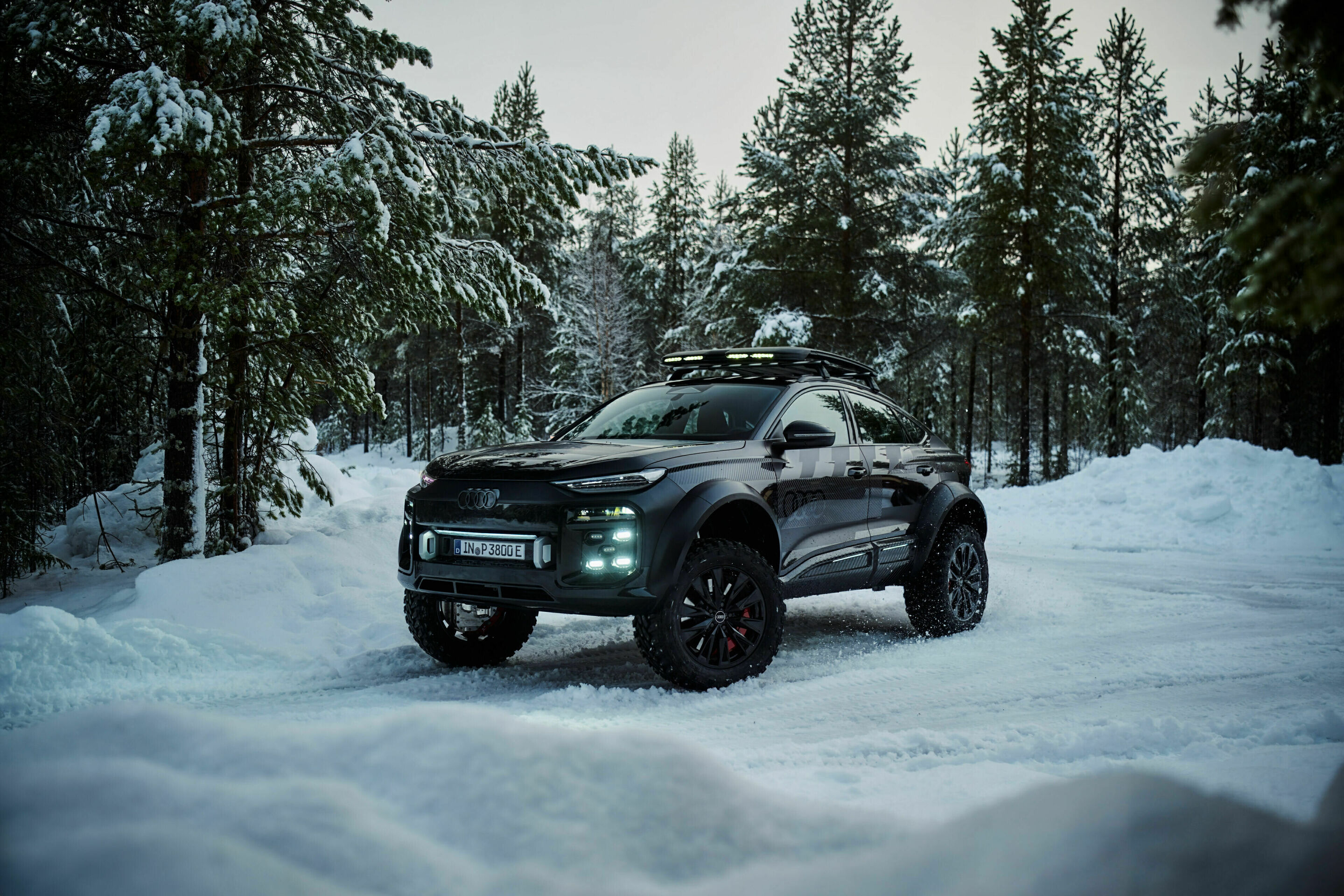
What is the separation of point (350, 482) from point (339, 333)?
15.0 feet

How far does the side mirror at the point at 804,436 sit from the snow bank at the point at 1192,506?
7.53 m

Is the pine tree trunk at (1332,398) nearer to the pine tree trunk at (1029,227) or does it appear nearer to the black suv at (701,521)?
the pine tree trunk at (1029,227)

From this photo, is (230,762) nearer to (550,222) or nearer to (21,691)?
(21,691)

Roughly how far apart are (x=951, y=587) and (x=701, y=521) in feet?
9.83

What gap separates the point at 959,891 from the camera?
1.88 meters

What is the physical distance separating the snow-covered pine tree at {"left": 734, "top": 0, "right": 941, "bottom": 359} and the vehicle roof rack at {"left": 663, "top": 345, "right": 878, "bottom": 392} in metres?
15.4

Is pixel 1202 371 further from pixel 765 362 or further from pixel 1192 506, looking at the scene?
pixel 765 362

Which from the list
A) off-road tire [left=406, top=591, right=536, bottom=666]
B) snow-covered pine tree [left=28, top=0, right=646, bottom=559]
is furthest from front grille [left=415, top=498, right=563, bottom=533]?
snow-covered pine tree [left=28, top=0, right=646, bottom=559]

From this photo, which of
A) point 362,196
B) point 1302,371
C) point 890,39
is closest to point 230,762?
point 362,196

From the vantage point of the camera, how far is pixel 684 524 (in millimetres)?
4621

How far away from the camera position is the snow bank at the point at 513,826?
1886mm

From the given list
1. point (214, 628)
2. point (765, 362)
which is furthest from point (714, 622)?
point (214, 628)

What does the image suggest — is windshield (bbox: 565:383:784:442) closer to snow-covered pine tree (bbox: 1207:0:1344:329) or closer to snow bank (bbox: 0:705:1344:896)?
snow bank (bbox: 0:705:1344:896)

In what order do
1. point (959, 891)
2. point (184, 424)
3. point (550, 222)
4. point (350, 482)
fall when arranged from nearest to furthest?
point (959, 891), point (184, 424), point (350, 482), point (550, 222)
